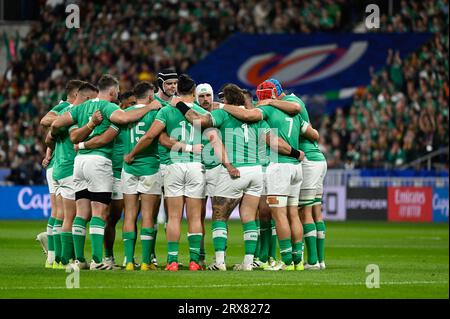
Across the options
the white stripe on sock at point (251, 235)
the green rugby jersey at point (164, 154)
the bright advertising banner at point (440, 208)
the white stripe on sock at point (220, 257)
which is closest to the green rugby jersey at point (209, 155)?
the green rugby jersey at point (164, 154)

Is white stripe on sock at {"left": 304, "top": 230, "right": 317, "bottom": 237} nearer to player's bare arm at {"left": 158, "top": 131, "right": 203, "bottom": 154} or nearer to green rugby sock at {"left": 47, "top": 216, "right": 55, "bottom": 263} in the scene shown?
player's bare arm at {"left": 158, "top": 131, "right": 203, "bottom": 154}

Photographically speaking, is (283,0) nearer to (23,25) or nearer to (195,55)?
(195,55)

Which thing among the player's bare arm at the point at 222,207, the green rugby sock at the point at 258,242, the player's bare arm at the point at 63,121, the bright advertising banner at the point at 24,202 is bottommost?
the bright advertising banner at the point at 24,202

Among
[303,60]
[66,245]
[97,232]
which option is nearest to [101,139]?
[97,232]

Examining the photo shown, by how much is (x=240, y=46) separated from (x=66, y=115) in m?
28.7

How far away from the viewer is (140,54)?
43.4 m

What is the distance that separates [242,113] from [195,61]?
92.9 ft

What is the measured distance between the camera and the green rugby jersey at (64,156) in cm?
1688

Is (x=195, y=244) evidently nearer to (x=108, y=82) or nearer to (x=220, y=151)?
(x=220, y=151)

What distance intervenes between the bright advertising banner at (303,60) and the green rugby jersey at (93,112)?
26015mm

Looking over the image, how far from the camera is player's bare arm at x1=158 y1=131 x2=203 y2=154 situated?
52.5 ft

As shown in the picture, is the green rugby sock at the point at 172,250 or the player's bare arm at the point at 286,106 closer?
the green rugby sock at the point at 172,250

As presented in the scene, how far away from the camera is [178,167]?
16078 mm

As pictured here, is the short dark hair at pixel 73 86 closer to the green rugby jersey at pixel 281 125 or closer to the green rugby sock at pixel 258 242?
the green rugby jersey at pixel 281 125
